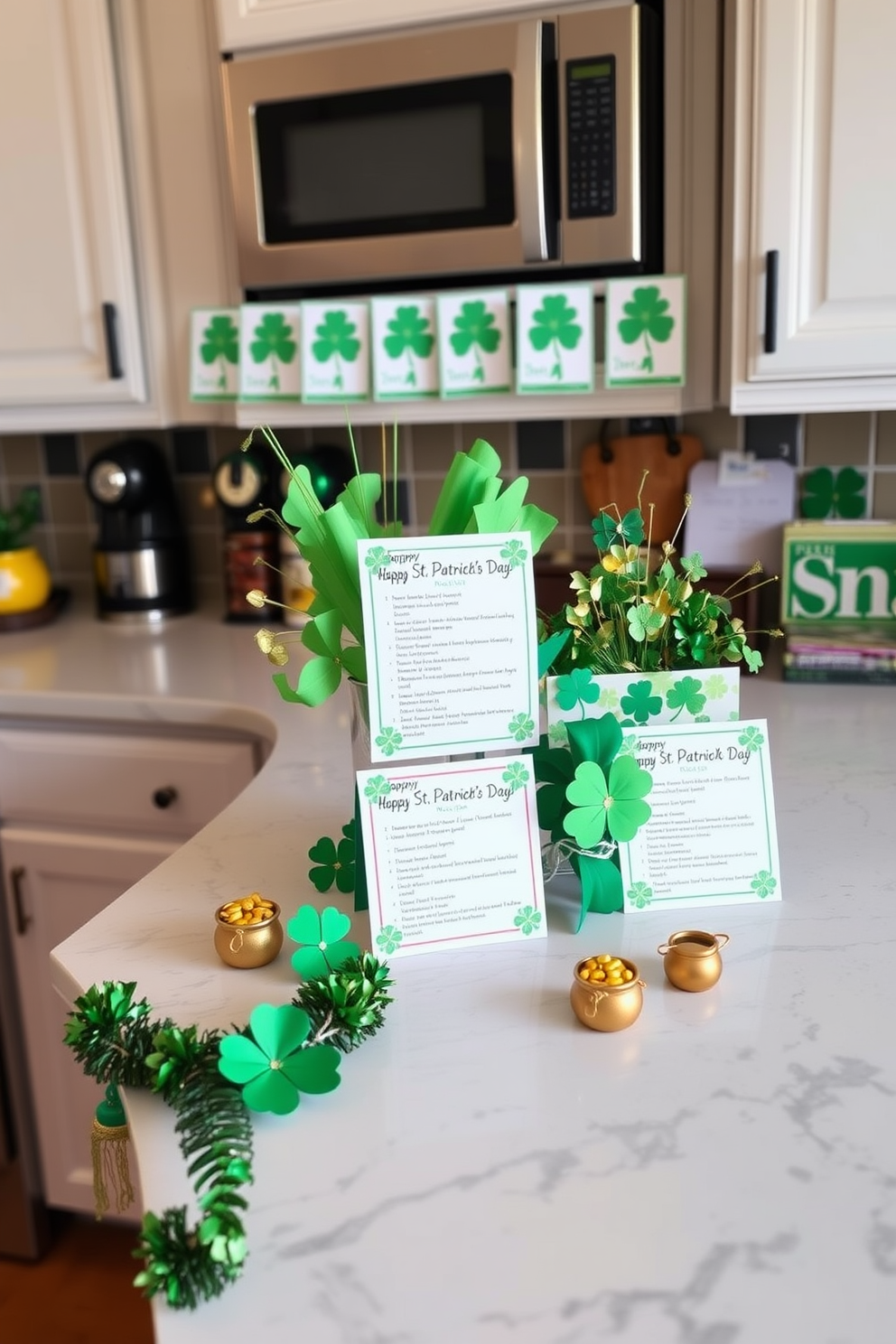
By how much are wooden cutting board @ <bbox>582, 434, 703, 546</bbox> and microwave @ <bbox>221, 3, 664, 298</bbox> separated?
36 cm

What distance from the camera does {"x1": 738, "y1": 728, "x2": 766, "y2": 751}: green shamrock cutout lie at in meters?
0.96

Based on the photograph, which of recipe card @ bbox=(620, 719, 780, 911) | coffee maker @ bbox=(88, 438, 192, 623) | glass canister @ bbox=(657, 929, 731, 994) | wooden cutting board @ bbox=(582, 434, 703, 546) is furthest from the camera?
coffee maker @ bbox=(88, 438, 192, 623)

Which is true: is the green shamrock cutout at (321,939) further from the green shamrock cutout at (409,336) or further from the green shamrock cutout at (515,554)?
the green shamrock cutout at (409,336)

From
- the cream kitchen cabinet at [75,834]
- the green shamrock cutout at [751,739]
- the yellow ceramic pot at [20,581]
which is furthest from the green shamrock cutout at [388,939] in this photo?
the yellow ceramic pot at [20,581]

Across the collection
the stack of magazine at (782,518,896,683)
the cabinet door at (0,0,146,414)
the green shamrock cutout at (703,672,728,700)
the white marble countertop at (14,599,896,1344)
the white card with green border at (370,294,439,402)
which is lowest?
the white marble countertop at (14,599,896,1344)

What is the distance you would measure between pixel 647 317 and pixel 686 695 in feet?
2.56

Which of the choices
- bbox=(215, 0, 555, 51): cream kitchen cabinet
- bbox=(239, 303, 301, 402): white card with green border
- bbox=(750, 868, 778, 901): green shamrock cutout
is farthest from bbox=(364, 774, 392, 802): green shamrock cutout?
bbox=(215, 0, 555, 51): cream kitchen cabinet

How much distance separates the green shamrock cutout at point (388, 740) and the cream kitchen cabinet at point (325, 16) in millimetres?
1099

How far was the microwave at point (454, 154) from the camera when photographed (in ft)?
Result: 4.89

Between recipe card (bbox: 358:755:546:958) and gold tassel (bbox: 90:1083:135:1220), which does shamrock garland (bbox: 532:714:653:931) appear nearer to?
recipe card (bbox: 358:755:546:958)

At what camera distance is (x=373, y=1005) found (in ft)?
2.61

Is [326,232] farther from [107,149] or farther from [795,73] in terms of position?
[795,73]

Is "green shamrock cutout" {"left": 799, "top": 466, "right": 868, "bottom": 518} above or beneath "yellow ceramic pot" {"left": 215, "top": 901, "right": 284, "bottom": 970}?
above

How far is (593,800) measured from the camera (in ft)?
2.99
